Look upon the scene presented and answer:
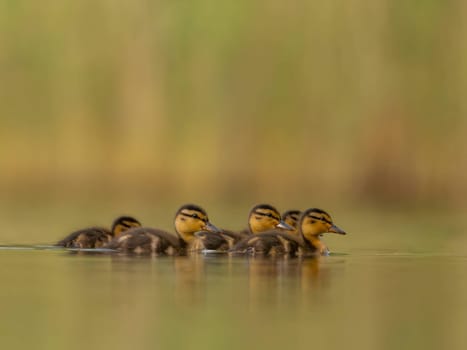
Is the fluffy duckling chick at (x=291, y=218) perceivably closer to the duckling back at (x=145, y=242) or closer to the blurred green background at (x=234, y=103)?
the duckling back at (x=145, y=242)

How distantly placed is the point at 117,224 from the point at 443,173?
7.12m

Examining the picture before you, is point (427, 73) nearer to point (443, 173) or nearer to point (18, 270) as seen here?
point (443, 173)

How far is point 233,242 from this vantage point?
1273cm

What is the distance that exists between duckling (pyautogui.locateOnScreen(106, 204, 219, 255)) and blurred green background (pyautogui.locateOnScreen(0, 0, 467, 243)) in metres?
6.08

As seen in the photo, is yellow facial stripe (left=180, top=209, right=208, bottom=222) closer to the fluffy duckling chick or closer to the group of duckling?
the group of duckling

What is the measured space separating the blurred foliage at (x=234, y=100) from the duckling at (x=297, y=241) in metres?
6.24

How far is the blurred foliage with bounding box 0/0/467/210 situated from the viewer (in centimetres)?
1997

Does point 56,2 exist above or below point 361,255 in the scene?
above

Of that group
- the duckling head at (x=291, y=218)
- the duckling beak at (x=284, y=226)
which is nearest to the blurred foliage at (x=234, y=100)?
the duckling head at (x=291, y=218)

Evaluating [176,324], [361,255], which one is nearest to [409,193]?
[361,255]

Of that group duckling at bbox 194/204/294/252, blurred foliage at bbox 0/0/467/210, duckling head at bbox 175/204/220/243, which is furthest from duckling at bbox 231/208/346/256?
blurred foliage at bbox 0/0/467/210

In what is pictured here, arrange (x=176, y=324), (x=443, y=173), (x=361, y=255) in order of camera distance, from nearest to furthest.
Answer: (x=176, y=324), (x=361, y=255), (x=443, y=173)

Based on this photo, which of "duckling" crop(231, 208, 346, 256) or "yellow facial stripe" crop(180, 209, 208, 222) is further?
"yellow facial stripe" crop(180, 209, 208, 222)

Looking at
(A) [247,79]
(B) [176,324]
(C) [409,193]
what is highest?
(A) [247,79]
